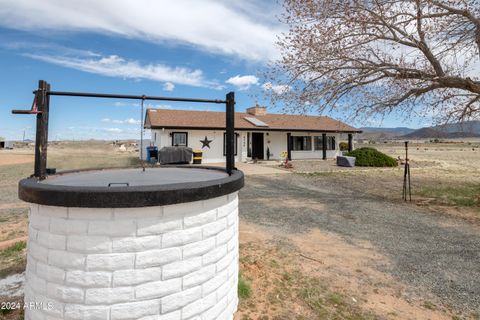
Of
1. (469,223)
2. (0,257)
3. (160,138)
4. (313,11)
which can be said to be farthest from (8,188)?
(469,223)

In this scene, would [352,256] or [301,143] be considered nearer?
[352,256]

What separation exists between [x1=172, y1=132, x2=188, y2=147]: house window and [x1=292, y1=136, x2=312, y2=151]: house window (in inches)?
404

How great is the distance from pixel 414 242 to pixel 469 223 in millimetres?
2675

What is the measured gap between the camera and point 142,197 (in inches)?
81.8

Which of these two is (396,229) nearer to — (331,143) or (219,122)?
→ (219,122)

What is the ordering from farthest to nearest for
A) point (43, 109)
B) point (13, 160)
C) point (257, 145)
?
point (257, 145) → point (13, 160) → point (43, 109)

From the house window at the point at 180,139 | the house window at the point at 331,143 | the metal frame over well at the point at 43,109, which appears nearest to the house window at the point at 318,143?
the house window at the point at 331,143

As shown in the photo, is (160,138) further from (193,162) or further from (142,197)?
(142,197)

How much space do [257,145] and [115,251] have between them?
899 inches

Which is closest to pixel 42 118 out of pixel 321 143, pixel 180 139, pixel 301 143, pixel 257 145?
pixel 180 139

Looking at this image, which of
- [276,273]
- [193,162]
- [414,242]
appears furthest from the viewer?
[193,162]

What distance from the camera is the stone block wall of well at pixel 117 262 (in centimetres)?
208

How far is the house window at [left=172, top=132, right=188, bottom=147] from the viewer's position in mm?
20891

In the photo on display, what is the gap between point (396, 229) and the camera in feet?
20.7
